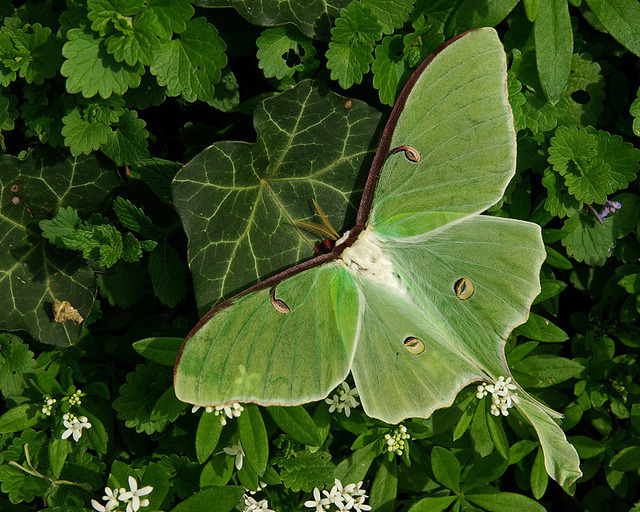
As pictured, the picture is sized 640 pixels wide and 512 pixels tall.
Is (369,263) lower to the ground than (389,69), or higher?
lower

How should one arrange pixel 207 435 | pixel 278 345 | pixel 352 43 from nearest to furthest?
pixel 278 345 < pixel 207 435 < pixel 352 43

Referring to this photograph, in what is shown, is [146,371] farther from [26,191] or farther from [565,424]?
[565,424]

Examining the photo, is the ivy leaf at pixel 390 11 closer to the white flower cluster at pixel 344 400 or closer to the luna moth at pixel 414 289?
the luna moth at pixel 414 289

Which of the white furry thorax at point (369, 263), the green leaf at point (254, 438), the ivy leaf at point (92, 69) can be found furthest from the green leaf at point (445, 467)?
the ivy leaf at point (92, 69)

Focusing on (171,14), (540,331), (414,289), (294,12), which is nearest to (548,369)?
(540,331)

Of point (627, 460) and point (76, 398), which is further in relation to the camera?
point (627, 460)

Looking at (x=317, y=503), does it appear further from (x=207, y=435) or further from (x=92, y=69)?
(x=92, y=69)

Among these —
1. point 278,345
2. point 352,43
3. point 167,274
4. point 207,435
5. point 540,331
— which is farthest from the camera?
point 167,274

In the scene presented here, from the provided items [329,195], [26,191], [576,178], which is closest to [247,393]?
[329,195]
